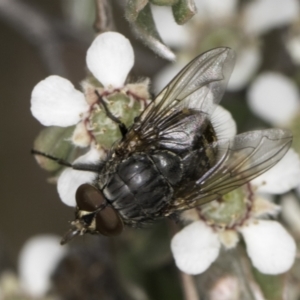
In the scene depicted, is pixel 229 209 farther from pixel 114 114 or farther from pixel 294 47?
pixel 294 47

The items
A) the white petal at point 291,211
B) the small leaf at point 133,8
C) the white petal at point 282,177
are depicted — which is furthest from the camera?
the white petal at point 291,211

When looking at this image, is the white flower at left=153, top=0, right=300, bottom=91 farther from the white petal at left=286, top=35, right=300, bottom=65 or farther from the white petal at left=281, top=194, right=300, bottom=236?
the white petal at left=281, top=194, right=300, bottom=236

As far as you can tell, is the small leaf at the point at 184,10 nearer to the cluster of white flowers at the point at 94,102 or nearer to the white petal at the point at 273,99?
the cluster of white flowers at the point at 94,102

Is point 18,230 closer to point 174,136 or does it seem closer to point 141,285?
point 141,285

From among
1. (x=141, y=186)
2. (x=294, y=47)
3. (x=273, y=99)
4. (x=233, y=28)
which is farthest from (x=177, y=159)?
(x=233, y=28)

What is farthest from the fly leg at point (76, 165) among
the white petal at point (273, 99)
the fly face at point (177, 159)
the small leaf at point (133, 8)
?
the white petal at point (273, 99)

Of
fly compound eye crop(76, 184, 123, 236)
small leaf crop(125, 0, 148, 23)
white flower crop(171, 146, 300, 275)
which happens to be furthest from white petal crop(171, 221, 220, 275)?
small leaf crop(125, 0, 148, 23)
